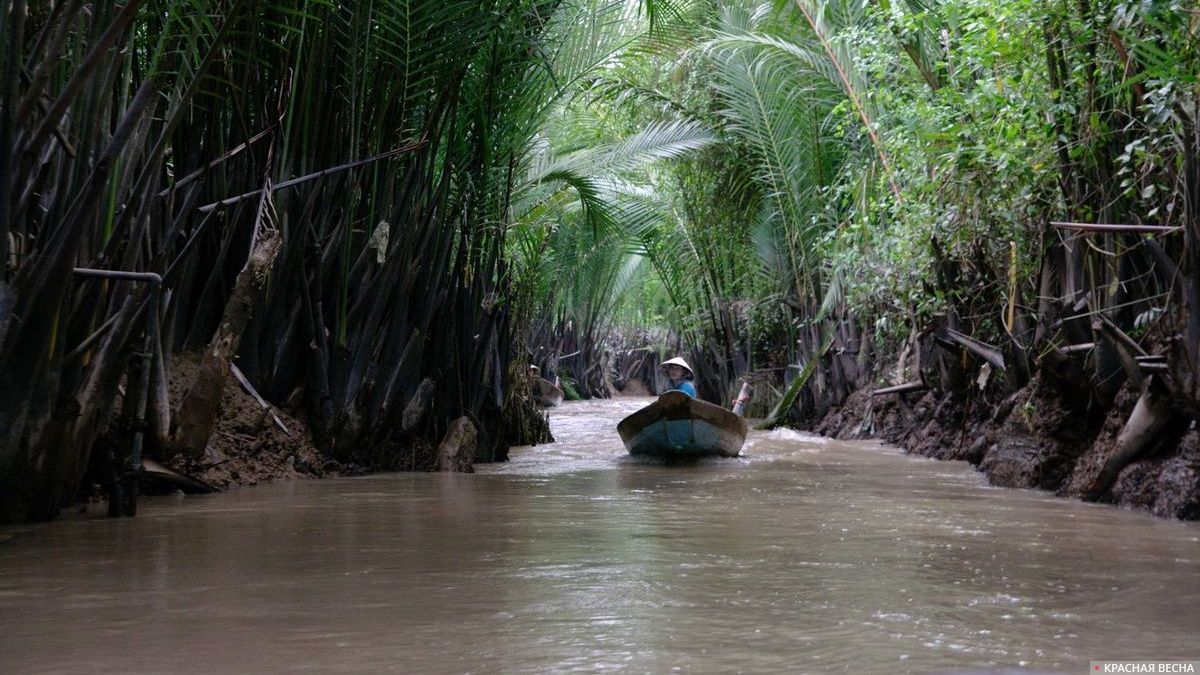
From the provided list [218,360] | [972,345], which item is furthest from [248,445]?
[972,345]

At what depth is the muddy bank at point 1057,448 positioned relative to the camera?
A: 17.6ft

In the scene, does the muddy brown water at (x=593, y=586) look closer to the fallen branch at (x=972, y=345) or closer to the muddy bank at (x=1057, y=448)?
the muddy bank at (x=1057, y=448)

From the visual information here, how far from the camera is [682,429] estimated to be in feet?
34.4

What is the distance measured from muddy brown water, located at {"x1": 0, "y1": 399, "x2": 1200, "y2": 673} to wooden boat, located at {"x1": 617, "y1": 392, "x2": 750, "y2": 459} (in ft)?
14.0

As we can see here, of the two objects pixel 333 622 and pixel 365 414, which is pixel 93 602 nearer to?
pixel 333 622

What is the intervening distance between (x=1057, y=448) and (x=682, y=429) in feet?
13.7

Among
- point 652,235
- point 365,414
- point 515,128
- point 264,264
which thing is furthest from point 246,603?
point 652,235

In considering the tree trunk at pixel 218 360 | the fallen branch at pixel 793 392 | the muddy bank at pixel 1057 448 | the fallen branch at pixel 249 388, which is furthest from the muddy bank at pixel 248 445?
the fallen branch at pixel 793 392

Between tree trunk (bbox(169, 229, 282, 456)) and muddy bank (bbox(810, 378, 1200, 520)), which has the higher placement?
tree trunk (bbox(169, 229, 282, 456))

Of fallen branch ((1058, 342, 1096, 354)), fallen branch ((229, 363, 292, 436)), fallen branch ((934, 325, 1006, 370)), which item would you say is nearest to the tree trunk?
fallen branch ((229, 363, 292, 436))

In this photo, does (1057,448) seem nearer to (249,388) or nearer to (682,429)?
(682,429)

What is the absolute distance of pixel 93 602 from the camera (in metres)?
2.98

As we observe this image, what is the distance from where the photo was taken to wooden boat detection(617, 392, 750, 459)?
34.0 ft

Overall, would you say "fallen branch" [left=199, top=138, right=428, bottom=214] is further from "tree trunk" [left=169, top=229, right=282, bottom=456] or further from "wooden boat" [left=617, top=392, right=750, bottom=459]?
"wooden boat" [left=617, top=392, right=750, bottom=459]
